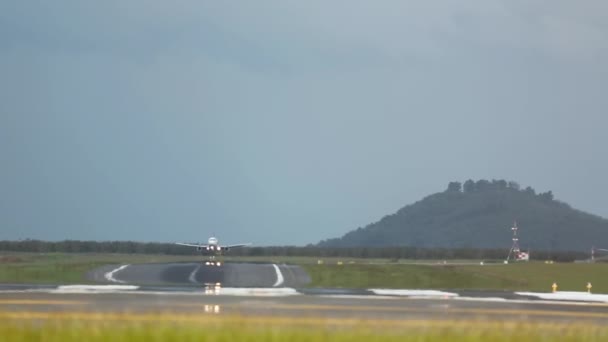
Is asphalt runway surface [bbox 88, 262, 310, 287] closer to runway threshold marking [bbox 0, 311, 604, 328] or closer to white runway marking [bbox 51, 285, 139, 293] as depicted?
white runway marking [bbox 51, 285, 139, 293]

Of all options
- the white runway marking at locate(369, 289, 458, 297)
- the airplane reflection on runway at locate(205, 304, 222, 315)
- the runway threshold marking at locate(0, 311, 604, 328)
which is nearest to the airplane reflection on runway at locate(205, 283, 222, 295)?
the airplane reflection on runway at locate(205, 304, 222, 315)

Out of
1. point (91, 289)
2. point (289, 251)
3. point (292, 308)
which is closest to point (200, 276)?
point (91, 289)

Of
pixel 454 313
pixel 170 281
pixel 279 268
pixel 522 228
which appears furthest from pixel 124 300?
pixel 522 228

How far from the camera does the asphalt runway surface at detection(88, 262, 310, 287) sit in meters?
37.2

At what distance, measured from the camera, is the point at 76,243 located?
95.6 meters

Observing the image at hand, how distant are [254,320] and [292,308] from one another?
5162 millimetres

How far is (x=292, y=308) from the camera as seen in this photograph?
25.0 meters

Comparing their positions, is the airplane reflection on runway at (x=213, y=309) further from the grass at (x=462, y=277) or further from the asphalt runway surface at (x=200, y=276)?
the grass at (x=462, y=277)

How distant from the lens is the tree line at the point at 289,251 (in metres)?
91.6

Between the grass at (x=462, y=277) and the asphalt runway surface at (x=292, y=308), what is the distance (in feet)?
37.9

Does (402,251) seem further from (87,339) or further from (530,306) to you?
(87,339)

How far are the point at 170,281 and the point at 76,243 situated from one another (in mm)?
60794

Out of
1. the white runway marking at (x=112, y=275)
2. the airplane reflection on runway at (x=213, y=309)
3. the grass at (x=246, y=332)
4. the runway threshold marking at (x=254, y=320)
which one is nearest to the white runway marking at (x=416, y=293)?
the airplane reflection on runway at (x=213, y=309)

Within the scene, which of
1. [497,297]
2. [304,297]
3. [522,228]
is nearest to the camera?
[304,297]
